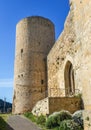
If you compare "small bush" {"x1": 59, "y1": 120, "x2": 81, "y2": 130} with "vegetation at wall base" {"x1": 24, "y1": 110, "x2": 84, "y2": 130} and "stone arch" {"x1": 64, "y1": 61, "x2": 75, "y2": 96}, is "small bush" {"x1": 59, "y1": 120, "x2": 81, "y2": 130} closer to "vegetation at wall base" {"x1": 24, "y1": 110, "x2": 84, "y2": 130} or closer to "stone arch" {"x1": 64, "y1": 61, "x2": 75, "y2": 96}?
"vegetation at wall base" {"x1": 24, "y1": 110, "x2": 84, "y2": 130}

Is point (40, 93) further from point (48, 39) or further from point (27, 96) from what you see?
point (48, 39)

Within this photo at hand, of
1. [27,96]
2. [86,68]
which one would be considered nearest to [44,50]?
[27,96]

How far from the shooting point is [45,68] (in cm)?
2325

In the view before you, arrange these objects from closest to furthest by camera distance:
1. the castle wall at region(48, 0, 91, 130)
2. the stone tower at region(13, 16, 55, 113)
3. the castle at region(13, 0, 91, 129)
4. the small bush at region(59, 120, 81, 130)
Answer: the castle wall at region(48, 0, 91, 130) → the small bush at region(59, 120, 81, 130) → the castle at region(13, 0, 91, 129) → the stone tower at region(13, 16, 55, 113)

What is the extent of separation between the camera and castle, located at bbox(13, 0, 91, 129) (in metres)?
14.1

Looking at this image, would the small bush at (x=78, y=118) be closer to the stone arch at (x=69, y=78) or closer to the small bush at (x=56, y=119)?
the small bush at (x=56, y=119)

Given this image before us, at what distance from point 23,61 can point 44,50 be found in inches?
110

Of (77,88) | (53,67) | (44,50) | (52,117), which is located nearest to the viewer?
(52,117)

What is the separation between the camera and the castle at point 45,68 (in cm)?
1408

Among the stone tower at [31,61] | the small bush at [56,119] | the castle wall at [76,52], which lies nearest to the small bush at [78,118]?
the small bush at [56,119]

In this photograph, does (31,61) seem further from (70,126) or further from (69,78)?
(70,126)

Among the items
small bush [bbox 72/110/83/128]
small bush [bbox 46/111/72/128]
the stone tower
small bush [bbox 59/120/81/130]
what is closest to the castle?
the stone tower

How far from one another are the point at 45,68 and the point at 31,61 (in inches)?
69.3

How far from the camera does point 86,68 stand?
3504 millimetres
